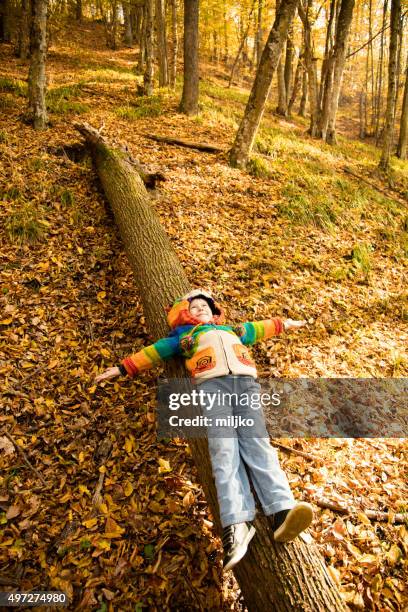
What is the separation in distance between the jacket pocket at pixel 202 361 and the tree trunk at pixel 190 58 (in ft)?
34.0

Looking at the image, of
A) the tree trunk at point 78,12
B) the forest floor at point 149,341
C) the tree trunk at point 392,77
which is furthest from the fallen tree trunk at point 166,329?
the tree trunk at point 78,12

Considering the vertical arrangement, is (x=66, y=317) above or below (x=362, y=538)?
above

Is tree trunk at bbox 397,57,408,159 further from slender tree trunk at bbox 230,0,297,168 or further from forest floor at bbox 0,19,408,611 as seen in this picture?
slender tree trunk at bbox 230,0,297,168

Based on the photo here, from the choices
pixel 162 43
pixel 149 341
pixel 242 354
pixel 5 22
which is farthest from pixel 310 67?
pixel 5 22

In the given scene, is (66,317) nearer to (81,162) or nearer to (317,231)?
(81,162)

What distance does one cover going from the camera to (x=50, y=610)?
2.71 meters

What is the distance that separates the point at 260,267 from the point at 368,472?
136 inches

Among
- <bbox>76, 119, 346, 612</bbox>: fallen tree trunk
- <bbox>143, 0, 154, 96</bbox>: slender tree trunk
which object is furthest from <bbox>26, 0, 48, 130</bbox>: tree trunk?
<bbox>143, 0, 154, 96</bbox>: slender tree trunk

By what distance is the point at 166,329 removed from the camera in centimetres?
414

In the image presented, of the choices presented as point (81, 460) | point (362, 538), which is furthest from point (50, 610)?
point (362, 538)

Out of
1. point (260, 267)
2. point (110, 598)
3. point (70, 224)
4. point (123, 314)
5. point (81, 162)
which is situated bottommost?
point (110, 598)

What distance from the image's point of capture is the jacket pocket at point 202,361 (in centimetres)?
334

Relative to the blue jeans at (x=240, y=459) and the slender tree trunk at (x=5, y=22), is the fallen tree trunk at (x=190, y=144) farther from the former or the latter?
the slender tree trunk at (x=5, y=22)

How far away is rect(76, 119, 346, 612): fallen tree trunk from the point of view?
95.1 inches
